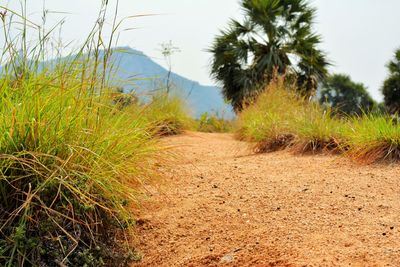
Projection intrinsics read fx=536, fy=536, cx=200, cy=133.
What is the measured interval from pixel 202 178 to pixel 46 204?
1965 millimetres

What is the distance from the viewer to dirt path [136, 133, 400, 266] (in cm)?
266

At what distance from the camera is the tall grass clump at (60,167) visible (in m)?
2.45

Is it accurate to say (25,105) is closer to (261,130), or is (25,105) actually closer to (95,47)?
(95,47)

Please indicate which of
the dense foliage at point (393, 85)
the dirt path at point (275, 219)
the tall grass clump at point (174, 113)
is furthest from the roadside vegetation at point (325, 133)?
the dense foliage at point (393, 85)

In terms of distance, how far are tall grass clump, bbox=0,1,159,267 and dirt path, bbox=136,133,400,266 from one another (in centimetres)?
37

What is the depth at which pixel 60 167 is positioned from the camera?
95.8 inches

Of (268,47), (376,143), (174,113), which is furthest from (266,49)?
(376,143)

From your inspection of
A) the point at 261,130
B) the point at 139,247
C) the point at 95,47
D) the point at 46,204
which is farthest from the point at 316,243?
the point at 261,130

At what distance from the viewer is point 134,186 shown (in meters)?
3.27

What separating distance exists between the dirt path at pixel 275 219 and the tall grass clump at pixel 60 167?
0.37 metres

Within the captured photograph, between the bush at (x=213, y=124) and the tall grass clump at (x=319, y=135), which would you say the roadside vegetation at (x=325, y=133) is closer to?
the tall grass clump at (x=319, y=135)

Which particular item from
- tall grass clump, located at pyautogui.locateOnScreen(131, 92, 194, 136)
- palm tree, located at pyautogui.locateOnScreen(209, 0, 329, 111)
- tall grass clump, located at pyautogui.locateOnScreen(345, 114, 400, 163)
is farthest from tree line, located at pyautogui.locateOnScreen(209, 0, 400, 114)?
tall grass clump, located at pyautogui.locateOnScreen(345, 114, 400, 163)

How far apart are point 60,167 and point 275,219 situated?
4.52 feet

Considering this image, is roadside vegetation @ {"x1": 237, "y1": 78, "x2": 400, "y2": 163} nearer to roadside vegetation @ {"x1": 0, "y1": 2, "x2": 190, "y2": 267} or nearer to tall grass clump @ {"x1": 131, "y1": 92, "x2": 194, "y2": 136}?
tall grass clump @ {"x1": 131, "y1": 92, "x2": 194, "y2": 136}
